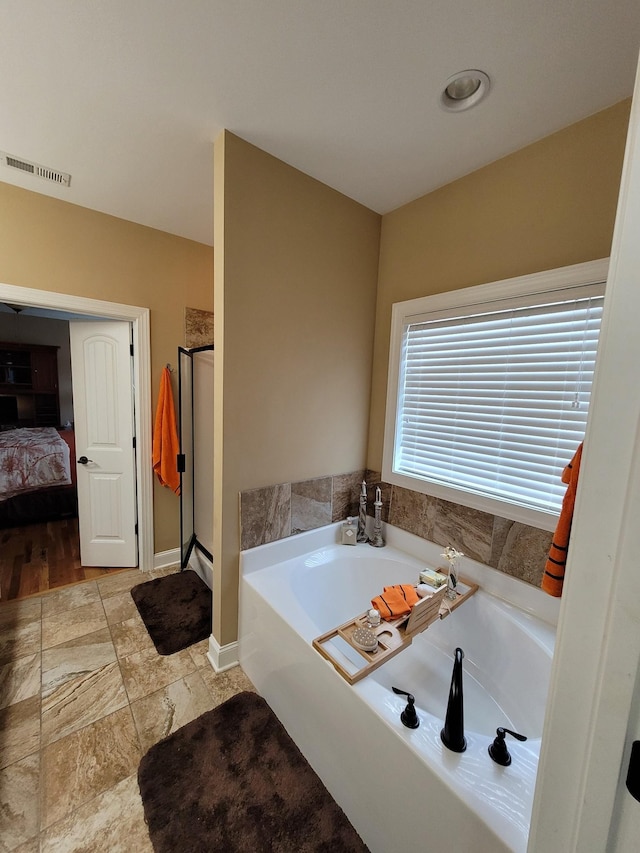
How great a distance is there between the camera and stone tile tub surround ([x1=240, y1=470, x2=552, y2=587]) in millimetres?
1572

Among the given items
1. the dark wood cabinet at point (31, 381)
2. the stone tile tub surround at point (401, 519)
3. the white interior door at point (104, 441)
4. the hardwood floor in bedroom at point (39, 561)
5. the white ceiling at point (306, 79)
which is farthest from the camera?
the dark wood cabinet at point (31, 381)

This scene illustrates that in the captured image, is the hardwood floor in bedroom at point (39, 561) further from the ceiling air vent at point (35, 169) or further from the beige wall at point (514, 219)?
the beige wall at point (514, 219)

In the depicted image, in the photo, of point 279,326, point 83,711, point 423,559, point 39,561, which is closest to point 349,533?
point 423,559

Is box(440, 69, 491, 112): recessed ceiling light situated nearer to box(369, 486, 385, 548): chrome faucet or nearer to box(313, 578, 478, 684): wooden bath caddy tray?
box(369, 486, 385, 548): chrome faucet

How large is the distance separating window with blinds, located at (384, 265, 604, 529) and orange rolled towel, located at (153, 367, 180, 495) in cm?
174

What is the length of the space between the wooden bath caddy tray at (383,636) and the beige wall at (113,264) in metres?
1.99

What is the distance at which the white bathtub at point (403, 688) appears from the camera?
896mm

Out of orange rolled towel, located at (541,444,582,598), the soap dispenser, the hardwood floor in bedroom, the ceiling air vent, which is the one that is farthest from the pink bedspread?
orange rolled towel, located at (541,444,582,598)

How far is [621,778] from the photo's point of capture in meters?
0.41

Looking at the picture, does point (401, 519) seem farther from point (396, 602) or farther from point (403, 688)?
point (403, 688)

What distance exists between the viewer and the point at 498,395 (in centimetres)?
166

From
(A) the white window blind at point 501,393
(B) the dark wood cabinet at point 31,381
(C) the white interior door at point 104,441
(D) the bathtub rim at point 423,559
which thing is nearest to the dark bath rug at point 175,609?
(C) the white interior door at point 104,441

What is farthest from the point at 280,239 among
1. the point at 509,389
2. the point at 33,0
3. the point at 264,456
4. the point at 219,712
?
the point at 219,712

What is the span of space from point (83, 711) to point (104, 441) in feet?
5.68
